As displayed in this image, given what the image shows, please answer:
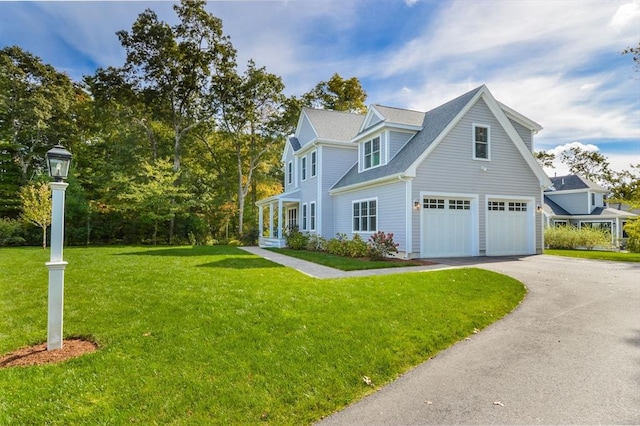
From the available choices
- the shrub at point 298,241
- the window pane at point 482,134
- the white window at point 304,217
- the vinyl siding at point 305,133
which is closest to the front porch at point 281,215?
the white window at point 304,217

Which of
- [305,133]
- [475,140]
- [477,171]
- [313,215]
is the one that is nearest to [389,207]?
[477,171]

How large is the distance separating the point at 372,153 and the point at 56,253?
45.3 ft

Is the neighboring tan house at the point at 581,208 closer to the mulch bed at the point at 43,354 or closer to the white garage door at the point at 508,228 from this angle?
the white garage door at the point at 508,228

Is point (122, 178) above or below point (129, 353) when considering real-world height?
above

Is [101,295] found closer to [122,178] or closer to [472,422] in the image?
[472,422]

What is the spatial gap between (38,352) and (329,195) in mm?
15456

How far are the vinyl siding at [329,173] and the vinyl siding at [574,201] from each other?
2327 centimetres

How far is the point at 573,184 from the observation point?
3106cm

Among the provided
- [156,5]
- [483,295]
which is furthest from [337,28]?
[156,5]

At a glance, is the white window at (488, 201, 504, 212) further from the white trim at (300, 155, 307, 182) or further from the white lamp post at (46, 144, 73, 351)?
the white lamp post at (46, 144, 73, 351)

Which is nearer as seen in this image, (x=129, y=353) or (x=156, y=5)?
(x=129, y=353)

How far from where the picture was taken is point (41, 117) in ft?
83.4

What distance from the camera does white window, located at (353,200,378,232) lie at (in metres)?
15.1

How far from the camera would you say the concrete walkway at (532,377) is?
3301mm
